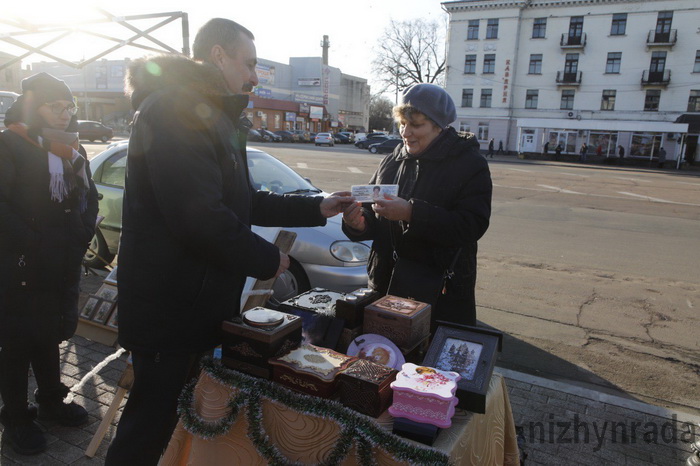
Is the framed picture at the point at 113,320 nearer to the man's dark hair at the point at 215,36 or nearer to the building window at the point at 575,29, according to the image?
the man's dark hair at the point at 215,36

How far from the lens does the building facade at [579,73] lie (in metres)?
37.3

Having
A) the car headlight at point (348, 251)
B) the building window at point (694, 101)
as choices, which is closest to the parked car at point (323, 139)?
the building window at point (694, 101)

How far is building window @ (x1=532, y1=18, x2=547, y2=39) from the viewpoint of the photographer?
41562 millimetres

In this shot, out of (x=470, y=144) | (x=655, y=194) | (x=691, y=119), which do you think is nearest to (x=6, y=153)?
(x=470, y=144)

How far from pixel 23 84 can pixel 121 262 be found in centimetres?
170

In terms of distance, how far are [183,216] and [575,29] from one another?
46.9m

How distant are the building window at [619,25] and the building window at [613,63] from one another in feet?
5.42

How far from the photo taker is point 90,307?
4.09 metres

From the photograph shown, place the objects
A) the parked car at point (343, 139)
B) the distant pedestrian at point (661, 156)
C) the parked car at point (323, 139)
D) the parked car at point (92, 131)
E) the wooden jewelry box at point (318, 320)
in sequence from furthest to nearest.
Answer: the parked car at point (343, 139), the parked car at point (323, 139), the distant pedestrian at point (661, 156), the parked car at point (92, 131), the wooden jewelry box at point (318, 320)

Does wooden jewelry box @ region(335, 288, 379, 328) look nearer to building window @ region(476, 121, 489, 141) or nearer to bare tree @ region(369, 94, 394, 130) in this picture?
building window @ region(476, 121, 489, 141)

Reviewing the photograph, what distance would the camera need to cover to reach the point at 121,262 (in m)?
1.84

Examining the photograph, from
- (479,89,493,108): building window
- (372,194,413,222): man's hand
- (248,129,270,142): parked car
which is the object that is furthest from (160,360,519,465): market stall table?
(479,89,493,108): building window

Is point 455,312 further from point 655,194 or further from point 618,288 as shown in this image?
point 655,194

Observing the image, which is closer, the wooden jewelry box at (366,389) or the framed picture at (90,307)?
the wooden jewelry box at (366,389)
